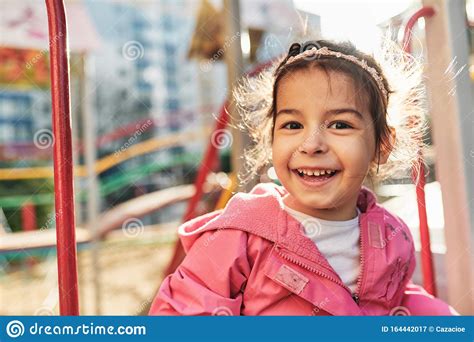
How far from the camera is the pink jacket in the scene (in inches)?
28.7

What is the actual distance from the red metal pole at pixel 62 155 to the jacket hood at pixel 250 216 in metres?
0.16

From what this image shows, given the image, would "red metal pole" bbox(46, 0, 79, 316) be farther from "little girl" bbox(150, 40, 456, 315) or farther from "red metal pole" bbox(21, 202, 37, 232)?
"red metal pole" bbox(21, 202, 37, 232)

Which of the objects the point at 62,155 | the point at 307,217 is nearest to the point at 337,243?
the point at 307,217

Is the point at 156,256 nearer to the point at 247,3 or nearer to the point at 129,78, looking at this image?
the point at 129,78

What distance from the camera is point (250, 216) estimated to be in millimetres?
760

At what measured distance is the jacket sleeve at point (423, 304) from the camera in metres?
0.83

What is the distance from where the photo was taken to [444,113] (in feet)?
2.82

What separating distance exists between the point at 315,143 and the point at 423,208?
268mm

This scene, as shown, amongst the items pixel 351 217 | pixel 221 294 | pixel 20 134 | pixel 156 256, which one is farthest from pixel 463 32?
pixel 20 134

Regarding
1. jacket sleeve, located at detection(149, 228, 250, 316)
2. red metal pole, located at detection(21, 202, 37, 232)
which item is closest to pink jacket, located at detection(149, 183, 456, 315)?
jacket sleeve, located at detection(149, 228, 250, 316)

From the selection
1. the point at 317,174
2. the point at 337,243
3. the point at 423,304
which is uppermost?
the point at 317,174

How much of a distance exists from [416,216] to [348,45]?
32 cm

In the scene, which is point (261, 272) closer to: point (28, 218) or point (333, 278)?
point (333, 278)

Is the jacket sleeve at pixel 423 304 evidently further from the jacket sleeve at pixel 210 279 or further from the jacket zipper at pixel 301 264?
the jacket sleeve at pixel 210 279
